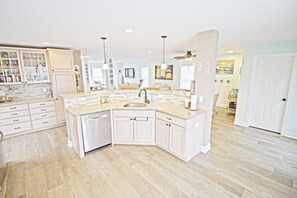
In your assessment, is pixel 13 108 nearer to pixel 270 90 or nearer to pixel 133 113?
pixel 133 113

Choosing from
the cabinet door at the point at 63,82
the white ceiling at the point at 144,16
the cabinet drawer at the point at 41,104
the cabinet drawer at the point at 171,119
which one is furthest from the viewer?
the cabinet door at the point at 63,82

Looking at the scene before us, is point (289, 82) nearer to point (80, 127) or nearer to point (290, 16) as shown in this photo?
point (290, 16)

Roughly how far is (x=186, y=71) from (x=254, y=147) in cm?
573

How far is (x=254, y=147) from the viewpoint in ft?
10.4

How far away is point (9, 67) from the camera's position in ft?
12.2

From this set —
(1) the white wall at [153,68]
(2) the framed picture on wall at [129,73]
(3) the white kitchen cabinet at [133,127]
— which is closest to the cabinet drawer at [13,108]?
(3) the white kitchen cabinet at [133,127]

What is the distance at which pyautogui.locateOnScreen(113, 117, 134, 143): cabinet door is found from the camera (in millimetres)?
3125

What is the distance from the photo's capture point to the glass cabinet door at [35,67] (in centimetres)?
388

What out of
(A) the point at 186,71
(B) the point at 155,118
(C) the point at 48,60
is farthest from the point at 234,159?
(A) the point at 186,71

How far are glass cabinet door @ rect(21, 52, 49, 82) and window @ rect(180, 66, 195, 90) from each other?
650 centimetres

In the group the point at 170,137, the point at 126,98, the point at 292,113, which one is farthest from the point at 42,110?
the point at 292,113

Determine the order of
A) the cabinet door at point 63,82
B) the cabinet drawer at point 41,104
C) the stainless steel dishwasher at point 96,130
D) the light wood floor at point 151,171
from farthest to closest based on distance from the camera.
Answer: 1. the cabinet door at point 63,82
2. the cabinet drawer at point 41,104
3. the stainless steel dishwasher at point 96,130
4. the light wood floor at point 151,171

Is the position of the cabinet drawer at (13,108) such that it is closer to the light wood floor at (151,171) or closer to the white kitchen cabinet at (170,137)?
the light wood floor at (151,171)

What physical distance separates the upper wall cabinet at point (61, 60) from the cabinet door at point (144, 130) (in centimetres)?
274
